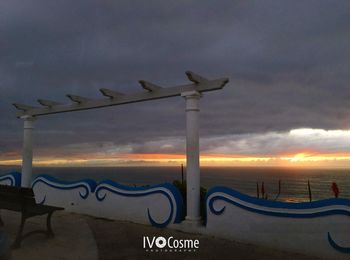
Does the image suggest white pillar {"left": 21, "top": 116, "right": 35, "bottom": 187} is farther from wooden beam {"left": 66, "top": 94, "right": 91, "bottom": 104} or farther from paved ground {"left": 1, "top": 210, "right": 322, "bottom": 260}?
paved ground {"left": 1, "top": 210, "right": 322, "bottom": 260}

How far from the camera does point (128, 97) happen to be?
874cm

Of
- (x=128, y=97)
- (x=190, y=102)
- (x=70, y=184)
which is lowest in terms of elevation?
(x=70, y=184)

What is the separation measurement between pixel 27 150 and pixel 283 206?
8.63 metres

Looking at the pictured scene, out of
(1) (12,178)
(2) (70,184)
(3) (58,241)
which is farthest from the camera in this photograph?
(1) (12,178)

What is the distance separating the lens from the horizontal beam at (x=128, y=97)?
7.39m

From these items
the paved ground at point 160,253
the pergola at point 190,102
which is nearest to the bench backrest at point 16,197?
the paved ground at point 160,253

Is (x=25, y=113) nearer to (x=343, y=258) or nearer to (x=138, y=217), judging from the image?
(x=138, y=217)

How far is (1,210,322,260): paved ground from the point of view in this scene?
18.2ft

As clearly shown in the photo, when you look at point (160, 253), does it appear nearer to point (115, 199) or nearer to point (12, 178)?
A: point (115, 199)

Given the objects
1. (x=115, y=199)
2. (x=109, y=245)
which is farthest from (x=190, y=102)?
(x=109, y=245)

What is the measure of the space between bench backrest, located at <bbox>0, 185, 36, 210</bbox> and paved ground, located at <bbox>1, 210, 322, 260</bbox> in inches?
27.0

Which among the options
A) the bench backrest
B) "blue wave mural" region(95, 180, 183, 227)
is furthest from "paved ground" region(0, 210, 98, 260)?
"blue wave mural" region(95, 180, 183, 227)

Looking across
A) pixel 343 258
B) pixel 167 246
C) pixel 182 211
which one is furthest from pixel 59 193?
pixel 343 258

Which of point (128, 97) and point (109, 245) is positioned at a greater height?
point (128, 97)
